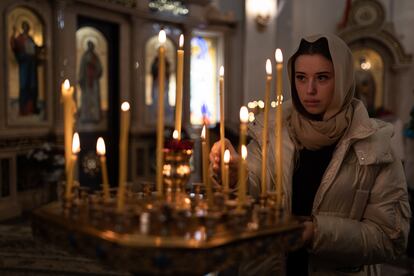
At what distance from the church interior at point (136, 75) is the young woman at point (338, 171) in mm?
484

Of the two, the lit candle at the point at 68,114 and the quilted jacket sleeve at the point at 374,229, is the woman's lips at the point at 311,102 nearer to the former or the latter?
the quilted jacket sleeve at the point at 374,229

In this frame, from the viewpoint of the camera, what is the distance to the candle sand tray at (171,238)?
0.90 meters

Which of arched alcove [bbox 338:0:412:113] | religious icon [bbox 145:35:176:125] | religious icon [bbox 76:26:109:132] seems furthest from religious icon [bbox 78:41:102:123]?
arched alcove [bbox 338:0:412:113]

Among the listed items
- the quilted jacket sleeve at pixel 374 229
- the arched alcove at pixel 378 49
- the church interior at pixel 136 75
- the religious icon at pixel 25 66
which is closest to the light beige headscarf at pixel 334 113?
the quilted jacket sleeve at pixel 374 229

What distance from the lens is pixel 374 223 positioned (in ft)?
5.28

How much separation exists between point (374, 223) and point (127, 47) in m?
7.10

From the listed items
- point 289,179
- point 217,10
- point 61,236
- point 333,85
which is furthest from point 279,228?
point 217,10

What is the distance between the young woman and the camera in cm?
158

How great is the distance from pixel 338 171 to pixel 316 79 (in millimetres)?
328

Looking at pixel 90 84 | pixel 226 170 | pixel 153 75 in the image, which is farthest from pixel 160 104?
pixel 153 75

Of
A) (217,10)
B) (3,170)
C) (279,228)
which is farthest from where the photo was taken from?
(217,10)

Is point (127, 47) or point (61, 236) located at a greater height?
point (127, 47)

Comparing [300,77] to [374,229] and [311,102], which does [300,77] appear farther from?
[374,229]

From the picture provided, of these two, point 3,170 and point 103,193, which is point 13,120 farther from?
point 103,193
